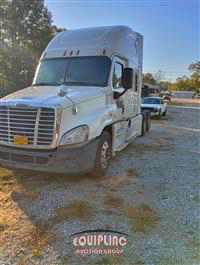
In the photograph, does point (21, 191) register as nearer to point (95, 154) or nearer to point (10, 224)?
point (10, 224)

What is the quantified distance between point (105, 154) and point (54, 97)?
1646 millimetres

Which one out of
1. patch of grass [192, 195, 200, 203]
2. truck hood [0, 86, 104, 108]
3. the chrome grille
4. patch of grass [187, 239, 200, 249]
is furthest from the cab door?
patch of grass [187, 239, 200, 249]

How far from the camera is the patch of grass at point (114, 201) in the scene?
3.56 meters

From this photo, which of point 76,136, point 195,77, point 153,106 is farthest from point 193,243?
point 195,77

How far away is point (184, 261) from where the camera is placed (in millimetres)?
Answer: 2436

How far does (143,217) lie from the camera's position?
3225mm

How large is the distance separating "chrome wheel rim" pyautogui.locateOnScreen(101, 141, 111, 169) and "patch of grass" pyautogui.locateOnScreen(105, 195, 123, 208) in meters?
0.90

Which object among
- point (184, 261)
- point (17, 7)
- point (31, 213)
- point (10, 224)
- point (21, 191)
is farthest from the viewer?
point (17, 7)

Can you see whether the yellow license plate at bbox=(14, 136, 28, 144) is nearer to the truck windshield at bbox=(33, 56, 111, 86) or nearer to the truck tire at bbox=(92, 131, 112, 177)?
the truck tire at bbox=(92, 131, 112, 177)

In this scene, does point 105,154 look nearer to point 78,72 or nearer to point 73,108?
point 73,108

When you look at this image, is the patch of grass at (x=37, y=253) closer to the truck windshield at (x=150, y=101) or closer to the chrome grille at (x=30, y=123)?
the chrome grille at (x=30, y=123)

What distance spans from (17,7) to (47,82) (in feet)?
79.1

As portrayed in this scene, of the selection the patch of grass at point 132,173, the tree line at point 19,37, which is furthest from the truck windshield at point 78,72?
the tree line at point 19,37

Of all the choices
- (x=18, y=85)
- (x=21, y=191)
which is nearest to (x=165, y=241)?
(x=21, y=191)
